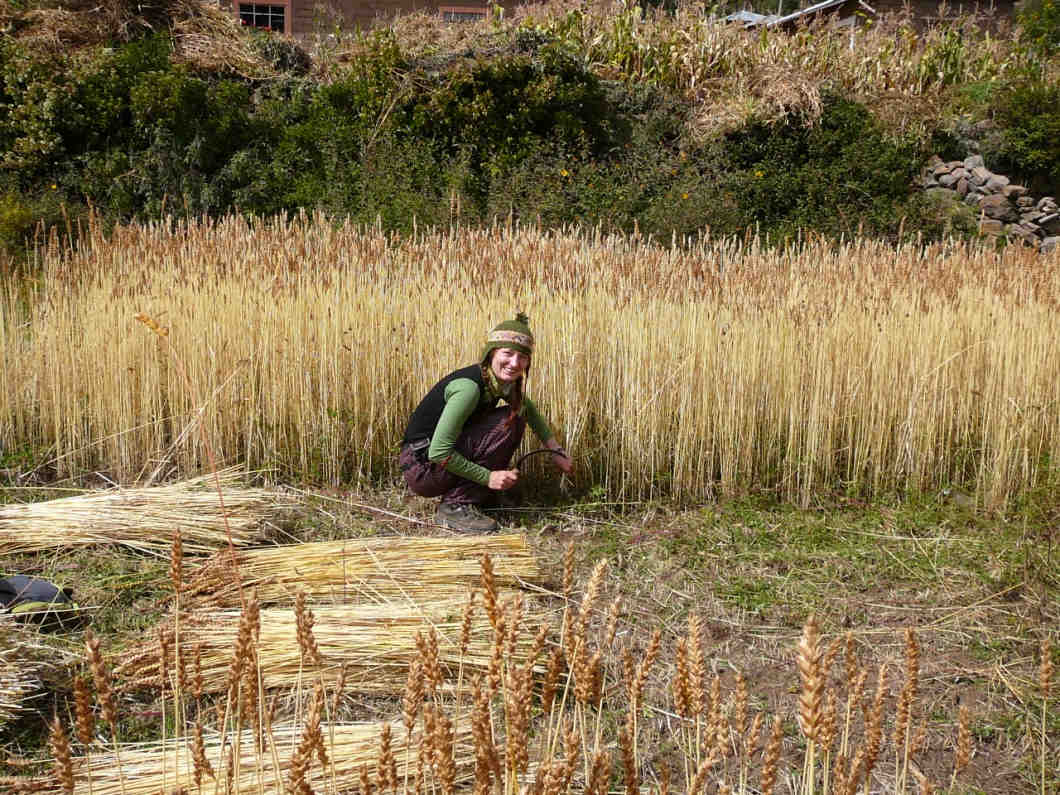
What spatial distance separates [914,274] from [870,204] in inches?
233

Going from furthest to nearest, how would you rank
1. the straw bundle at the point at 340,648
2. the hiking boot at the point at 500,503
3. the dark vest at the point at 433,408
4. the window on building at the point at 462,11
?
1. the window on building at the point at 462,11
2. the hiking boot at the point at 500,503
3. the dark vest at the point at 433,408
4. the straw bundle at the point at 340,648

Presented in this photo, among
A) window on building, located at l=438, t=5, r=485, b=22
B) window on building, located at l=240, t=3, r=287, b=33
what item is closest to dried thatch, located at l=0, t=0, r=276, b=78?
window on building, located at l=240, t=3, r=287, b=33

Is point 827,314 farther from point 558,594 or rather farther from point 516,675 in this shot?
point 516,675

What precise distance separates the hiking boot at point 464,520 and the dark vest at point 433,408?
10.7 inches

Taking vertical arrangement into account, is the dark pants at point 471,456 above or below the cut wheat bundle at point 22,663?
above

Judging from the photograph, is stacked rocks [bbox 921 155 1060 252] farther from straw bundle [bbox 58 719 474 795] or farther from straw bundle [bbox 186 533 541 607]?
straw bundle [bbox 58 719 474 795]

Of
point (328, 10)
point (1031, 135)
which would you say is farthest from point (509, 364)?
point (328, 10)

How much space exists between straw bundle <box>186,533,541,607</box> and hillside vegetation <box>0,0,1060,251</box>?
5.22 m

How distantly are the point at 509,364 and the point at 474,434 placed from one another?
317 mm

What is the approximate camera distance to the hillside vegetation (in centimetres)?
835

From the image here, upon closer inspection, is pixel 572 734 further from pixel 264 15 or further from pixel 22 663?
pixel 264 15

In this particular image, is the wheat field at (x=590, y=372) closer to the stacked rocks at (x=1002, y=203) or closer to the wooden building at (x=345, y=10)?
the stacked rocks at (x=1002, y=203)

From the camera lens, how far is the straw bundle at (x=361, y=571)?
7.74 ft

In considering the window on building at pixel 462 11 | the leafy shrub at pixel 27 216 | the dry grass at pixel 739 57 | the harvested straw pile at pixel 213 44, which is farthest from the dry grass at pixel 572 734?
the window on building at pixel 462 11
